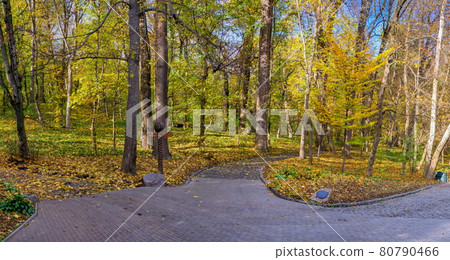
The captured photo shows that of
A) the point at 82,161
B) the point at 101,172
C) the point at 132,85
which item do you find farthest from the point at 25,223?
the point at 82,161

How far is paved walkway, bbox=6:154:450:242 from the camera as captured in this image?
540 cm

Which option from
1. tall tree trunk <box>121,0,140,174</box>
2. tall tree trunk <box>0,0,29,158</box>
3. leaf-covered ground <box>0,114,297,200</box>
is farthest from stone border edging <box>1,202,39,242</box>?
tall tree trunk <box>0,0,29,158</box>

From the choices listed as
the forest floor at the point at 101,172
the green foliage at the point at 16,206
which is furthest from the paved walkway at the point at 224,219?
the forest floor at the point at 101,172

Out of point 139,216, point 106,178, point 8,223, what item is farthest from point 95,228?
point 106,178

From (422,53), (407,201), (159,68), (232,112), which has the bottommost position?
(407,201)

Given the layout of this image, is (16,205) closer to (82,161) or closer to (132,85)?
(132,85)

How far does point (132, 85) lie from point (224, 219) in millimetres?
6293

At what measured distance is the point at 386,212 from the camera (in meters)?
7.99

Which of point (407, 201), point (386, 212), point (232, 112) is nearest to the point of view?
point (386, 212)

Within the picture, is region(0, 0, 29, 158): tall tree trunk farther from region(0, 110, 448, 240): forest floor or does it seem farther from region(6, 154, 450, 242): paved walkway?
region(6, 154, 450, 242): paved walkway

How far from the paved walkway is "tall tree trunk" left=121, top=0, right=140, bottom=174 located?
201 centimetres

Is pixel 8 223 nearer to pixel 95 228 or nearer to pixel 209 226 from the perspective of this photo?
pixel 95 228

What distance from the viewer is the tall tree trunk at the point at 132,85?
1038cm

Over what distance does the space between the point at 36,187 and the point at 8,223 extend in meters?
2.89
